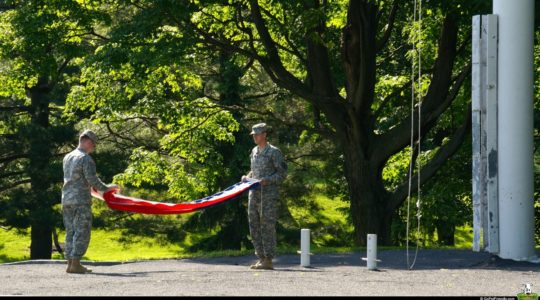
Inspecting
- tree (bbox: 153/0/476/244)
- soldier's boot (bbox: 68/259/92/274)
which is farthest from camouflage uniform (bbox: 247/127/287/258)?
tree (bbox: 153/0/476/244)

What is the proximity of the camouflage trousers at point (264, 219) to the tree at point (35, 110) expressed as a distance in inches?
462

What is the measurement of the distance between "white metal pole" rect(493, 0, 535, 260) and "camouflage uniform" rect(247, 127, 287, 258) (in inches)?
122

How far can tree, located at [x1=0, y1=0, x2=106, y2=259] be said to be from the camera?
25484 millimetres

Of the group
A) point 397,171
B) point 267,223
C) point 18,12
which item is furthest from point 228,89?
point 267,223

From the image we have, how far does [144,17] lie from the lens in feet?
74.8

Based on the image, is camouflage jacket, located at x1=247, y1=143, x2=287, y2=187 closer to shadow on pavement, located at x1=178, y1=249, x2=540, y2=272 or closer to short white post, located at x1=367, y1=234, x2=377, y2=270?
shadow on pavement, located at x1=178, y1=249, x2=540, y2=272

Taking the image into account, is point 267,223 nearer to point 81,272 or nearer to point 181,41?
point 81,272

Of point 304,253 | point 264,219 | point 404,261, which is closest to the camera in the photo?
point 264,219

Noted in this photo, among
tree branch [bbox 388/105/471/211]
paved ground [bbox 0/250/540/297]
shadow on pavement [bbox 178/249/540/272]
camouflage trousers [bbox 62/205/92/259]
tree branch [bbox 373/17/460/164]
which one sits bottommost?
paved ground [bbox 0/250/540/297]

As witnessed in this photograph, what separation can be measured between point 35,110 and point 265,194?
2537 cm

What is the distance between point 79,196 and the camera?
566 inches

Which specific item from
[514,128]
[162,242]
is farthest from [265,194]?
[162,242]

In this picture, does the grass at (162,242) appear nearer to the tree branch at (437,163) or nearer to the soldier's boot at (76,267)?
the tree branch at (437,163)

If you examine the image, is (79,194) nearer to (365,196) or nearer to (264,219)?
(264,219)
